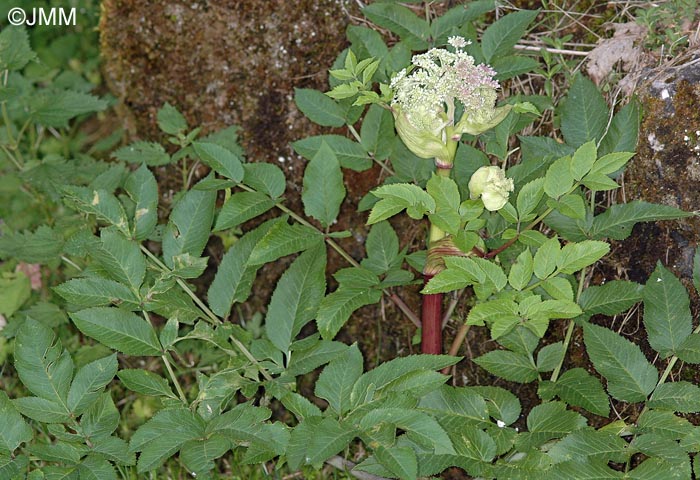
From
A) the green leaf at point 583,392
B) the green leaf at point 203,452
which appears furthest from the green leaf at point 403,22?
the green leaf at point 203,452

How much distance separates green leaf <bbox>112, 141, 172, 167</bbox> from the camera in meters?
2.61

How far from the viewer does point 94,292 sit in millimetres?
1931

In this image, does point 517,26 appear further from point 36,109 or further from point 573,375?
point 36,109

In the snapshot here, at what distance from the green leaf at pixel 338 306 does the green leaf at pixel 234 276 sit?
22cm

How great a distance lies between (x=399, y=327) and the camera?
2525 millimetres

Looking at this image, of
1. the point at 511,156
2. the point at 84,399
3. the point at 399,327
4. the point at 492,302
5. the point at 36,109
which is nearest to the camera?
the point at 492,302

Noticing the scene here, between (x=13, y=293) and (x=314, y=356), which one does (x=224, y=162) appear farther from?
(x=13, y=293)

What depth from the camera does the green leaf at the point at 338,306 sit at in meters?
1.99

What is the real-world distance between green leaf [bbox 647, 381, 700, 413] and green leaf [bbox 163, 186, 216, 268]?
1.17 m

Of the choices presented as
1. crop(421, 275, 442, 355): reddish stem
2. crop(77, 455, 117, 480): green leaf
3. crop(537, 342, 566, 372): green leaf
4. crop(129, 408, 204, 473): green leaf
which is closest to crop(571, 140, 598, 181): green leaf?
crop(537, 342, 566, 372): green leaf

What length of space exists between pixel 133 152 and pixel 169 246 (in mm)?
753

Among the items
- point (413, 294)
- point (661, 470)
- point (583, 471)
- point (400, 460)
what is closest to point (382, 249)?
point (413, 294)

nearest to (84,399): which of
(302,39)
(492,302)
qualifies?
(492,302)

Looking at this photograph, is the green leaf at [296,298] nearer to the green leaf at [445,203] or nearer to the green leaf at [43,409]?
the green leaf at [445,203]
